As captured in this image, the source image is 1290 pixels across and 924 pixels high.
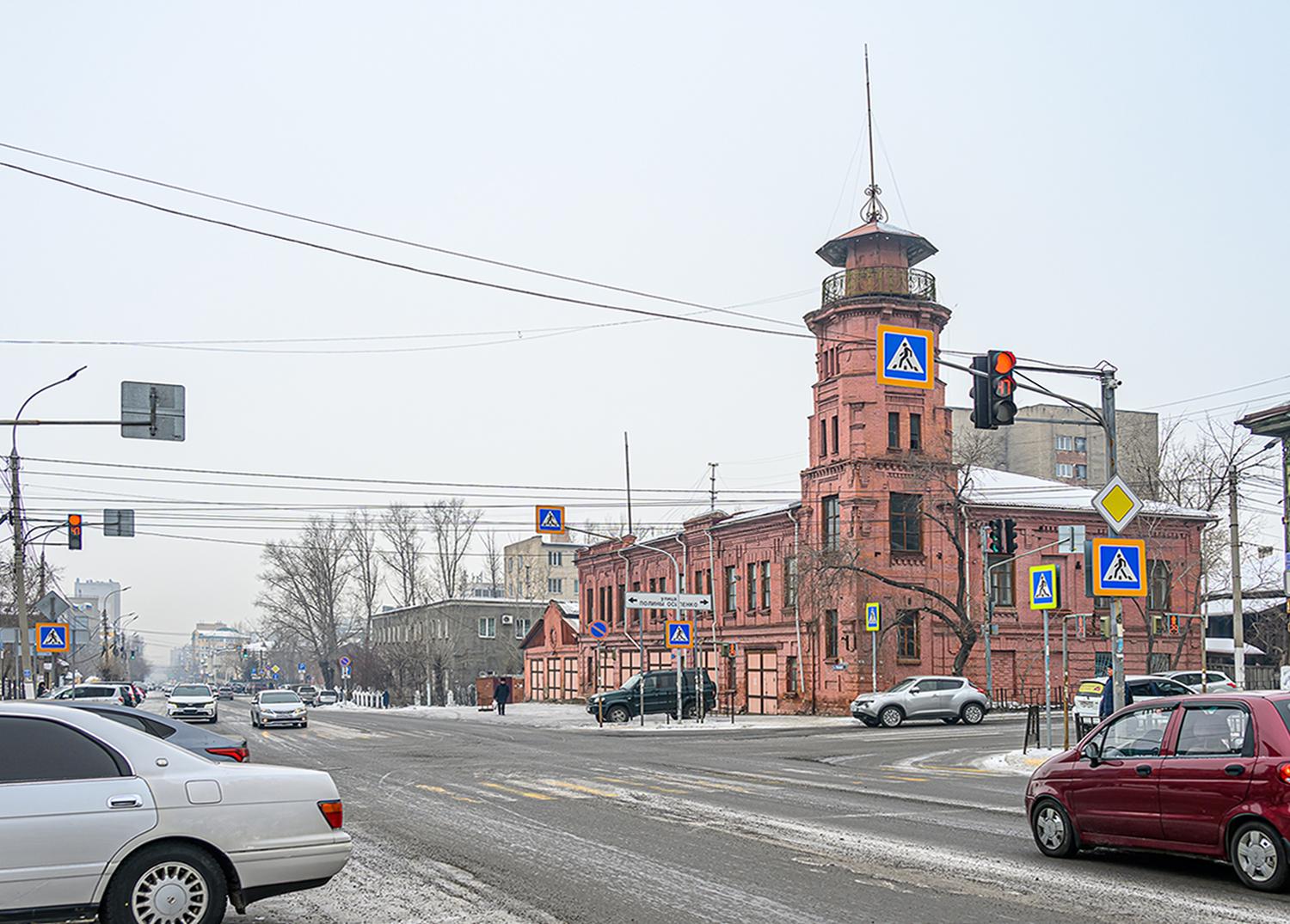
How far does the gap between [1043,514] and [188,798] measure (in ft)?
169

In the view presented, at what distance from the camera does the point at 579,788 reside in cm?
2020

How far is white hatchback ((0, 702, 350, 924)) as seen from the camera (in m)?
8.05

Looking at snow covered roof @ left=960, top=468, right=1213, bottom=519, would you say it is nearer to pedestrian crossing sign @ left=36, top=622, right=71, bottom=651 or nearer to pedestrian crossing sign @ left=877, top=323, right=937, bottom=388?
pedestrian crossing sign @ left=36, top=622, right=71, bottom=651

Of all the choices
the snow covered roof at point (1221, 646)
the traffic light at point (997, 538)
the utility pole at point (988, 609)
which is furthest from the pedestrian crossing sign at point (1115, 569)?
the snow covered roof at point (1221, 646)

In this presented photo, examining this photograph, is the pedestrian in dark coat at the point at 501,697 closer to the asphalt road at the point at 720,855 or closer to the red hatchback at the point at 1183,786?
the asphalt road at the point at 720,855

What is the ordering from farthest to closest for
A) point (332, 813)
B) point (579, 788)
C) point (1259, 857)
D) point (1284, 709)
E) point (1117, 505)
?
point (1117, 505), point (579, 788), point (1284, 709), point (1259, 857), point (332, 813)

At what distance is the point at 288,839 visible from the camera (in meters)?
8.80

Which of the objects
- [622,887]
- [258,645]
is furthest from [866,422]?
[258,645]

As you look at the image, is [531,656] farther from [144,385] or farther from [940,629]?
[144,385]

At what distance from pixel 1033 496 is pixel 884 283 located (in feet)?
39.5

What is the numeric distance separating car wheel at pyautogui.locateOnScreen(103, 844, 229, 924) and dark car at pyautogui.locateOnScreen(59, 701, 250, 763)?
0.90 m

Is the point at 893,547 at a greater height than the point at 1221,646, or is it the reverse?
the point at 893,547

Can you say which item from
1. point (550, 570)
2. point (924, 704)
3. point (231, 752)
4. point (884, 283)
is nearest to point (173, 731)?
point (231, 752)

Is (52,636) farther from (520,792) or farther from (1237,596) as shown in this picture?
(1237,596)
